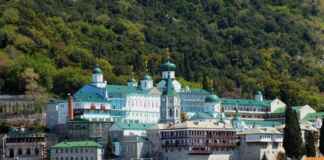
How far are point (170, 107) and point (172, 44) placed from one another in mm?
51471

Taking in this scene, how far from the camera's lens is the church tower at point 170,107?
10681 cm

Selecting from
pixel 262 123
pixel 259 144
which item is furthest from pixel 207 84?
pixel 259 144

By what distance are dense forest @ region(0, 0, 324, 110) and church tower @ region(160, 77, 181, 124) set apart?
15164 millimetres

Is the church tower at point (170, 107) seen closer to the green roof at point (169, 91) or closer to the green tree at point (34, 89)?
the green roof at point (169, 91)

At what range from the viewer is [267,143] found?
10238 centimetres

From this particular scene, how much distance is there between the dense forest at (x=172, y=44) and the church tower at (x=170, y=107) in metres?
15.2

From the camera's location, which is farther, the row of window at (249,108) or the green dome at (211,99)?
the row of window at (249,108)

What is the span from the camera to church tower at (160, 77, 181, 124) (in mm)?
106812

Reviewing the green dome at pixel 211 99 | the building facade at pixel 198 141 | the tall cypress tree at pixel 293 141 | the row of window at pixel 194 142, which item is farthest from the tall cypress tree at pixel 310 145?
the green dome at pixel 211 99

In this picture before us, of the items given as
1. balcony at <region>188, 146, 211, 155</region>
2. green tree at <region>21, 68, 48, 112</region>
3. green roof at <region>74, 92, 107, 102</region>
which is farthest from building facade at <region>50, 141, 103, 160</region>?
green tree at <region>21, 68, 48, 112</region>

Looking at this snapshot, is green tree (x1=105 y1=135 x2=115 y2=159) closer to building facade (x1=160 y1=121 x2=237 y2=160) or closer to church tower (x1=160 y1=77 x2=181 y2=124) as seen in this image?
building facade (x1=160 y1=121 x2=237 y2=160)

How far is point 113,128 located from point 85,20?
193 ft

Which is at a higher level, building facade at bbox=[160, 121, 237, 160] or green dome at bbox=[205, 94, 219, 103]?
green dome at bbox=[205, 94, 219, 103]

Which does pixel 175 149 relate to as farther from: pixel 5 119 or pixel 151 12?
pixel 151 12
